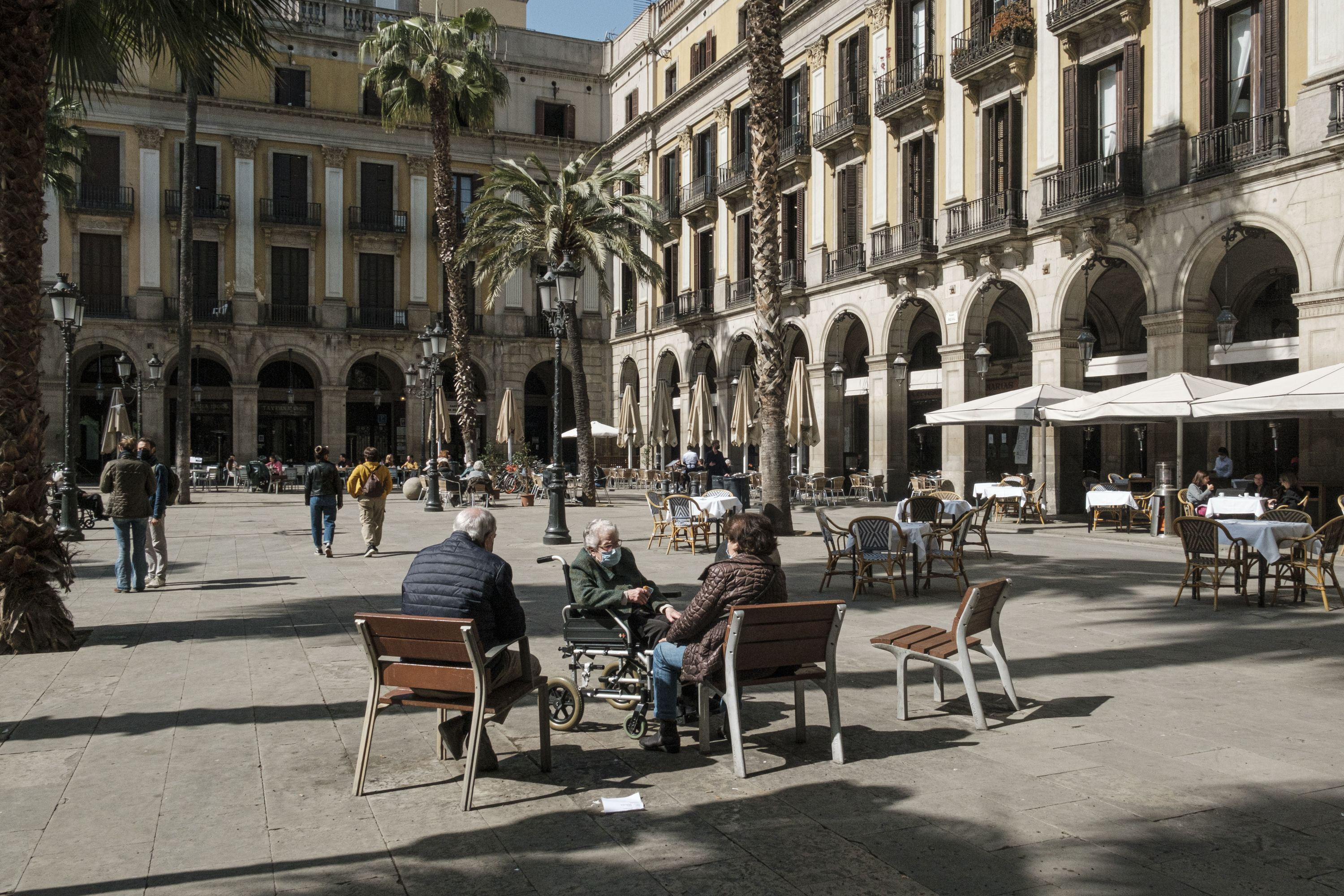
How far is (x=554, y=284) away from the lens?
1575cm

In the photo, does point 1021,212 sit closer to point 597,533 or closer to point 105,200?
point 597,533

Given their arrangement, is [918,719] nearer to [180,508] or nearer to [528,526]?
[528,526]

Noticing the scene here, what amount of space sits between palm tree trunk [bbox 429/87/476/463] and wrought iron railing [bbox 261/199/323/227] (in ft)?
41.4

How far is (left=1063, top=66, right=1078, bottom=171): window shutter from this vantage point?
20.6m

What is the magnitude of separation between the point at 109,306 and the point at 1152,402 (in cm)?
3412

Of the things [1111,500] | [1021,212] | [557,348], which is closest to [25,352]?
[557,348]

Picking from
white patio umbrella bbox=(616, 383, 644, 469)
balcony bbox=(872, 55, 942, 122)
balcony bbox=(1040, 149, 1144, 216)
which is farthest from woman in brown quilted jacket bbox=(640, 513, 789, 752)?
white patio umbrella bbox=(616, 383, 644, 469)

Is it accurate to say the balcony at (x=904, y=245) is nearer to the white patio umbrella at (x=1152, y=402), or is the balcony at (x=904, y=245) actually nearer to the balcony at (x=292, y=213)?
the white patio umbrella at (x=1152, y=402)

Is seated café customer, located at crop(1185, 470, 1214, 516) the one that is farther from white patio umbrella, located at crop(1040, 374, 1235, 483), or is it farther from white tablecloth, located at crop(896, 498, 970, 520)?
white tablecloth, located at crop(896, 498, 970, 520)

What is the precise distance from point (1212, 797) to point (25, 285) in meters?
8.06

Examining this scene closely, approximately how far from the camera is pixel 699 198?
33.9 m

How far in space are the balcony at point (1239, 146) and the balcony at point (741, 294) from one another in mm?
14603

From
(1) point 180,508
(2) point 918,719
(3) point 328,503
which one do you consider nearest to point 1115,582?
(2) point 918,719

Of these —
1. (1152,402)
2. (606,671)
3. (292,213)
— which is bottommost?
Result: (606,671)
